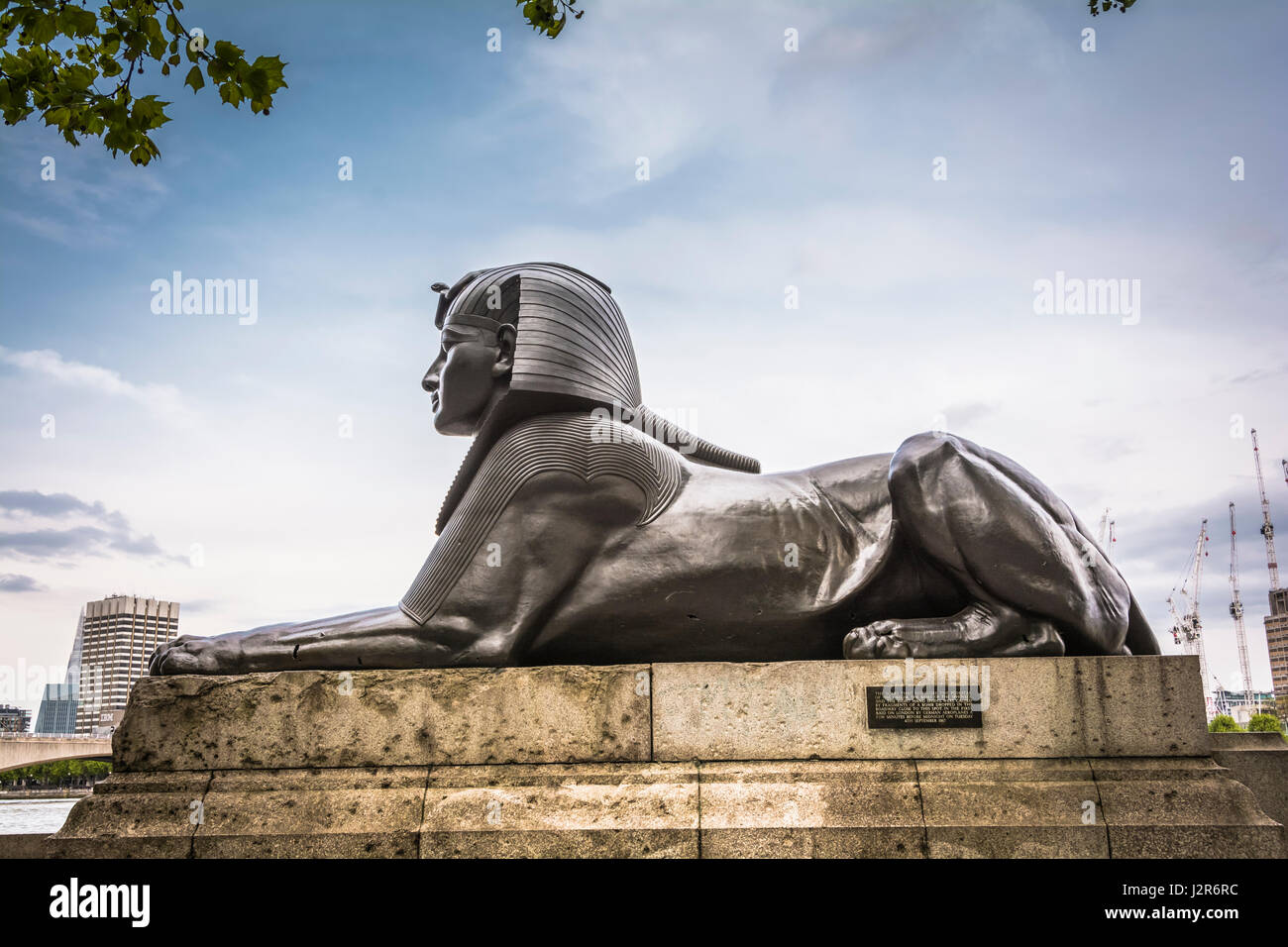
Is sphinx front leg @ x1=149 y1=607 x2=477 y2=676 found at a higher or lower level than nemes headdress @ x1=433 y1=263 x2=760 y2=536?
lower

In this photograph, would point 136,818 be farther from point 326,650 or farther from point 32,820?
point 32,820

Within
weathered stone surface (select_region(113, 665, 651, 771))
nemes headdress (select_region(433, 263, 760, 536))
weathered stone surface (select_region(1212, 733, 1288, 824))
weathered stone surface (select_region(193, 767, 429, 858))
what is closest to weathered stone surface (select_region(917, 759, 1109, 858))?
weathered stone surface (select_region(113, 665, 651, 771))

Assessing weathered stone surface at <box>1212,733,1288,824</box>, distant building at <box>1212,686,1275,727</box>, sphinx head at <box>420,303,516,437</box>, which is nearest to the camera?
weathered stone surface at <box>1212,733,1288,824</box>

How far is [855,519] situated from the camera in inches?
255

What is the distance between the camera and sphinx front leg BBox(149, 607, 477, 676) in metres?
5.88

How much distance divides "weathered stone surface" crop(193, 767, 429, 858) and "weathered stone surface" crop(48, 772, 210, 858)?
94mm

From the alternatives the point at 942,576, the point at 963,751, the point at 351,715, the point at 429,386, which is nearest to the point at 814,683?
the point at 963,751

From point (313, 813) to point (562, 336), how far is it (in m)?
3.21

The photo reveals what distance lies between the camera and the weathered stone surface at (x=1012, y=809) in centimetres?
495

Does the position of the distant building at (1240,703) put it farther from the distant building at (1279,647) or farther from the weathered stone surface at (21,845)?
the weathered stone surface at (21,845)

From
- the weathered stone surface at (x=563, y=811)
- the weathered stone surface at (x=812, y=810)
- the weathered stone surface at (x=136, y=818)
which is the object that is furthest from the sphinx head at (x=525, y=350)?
the weathered stone surface at (x=136, y=818)

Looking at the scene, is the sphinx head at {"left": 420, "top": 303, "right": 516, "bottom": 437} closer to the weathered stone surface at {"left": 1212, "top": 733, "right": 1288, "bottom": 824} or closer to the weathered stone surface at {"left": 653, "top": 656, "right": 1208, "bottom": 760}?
the weathered stone surface at {"left": 653, "top": 656, "right": 1208, "bottom": 760}

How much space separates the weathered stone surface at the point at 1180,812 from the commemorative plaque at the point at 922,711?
0.66 metres
